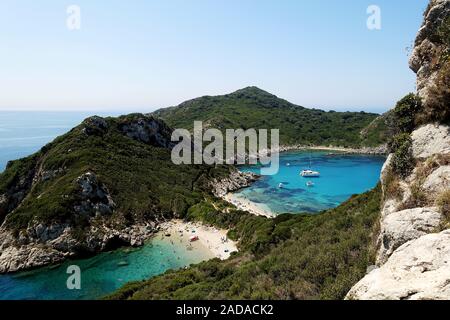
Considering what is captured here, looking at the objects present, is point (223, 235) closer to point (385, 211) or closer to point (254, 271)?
point (254, 271)

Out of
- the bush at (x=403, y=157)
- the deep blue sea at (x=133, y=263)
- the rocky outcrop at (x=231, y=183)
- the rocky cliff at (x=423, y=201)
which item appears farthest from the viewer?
the rocky outcrop at (x=231, y=183)

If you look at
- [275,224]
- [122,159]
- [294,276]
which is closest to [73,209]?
[122,159]

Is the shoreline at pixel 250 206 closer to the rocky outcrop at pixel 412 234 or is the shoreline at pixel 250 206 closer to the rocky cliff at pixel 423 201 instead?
the rocky cliff at pixel 423 201

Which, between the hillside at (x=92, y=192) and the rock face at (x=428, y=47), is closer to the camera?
the rock face at (x=428, y=47)

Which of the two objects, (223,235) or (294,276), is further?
(223,235)

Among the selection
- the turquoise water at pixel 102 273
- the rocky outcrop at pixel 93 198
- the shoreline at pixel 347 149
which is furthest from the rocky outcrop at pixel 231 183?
the shoreline at pixel 347 149
